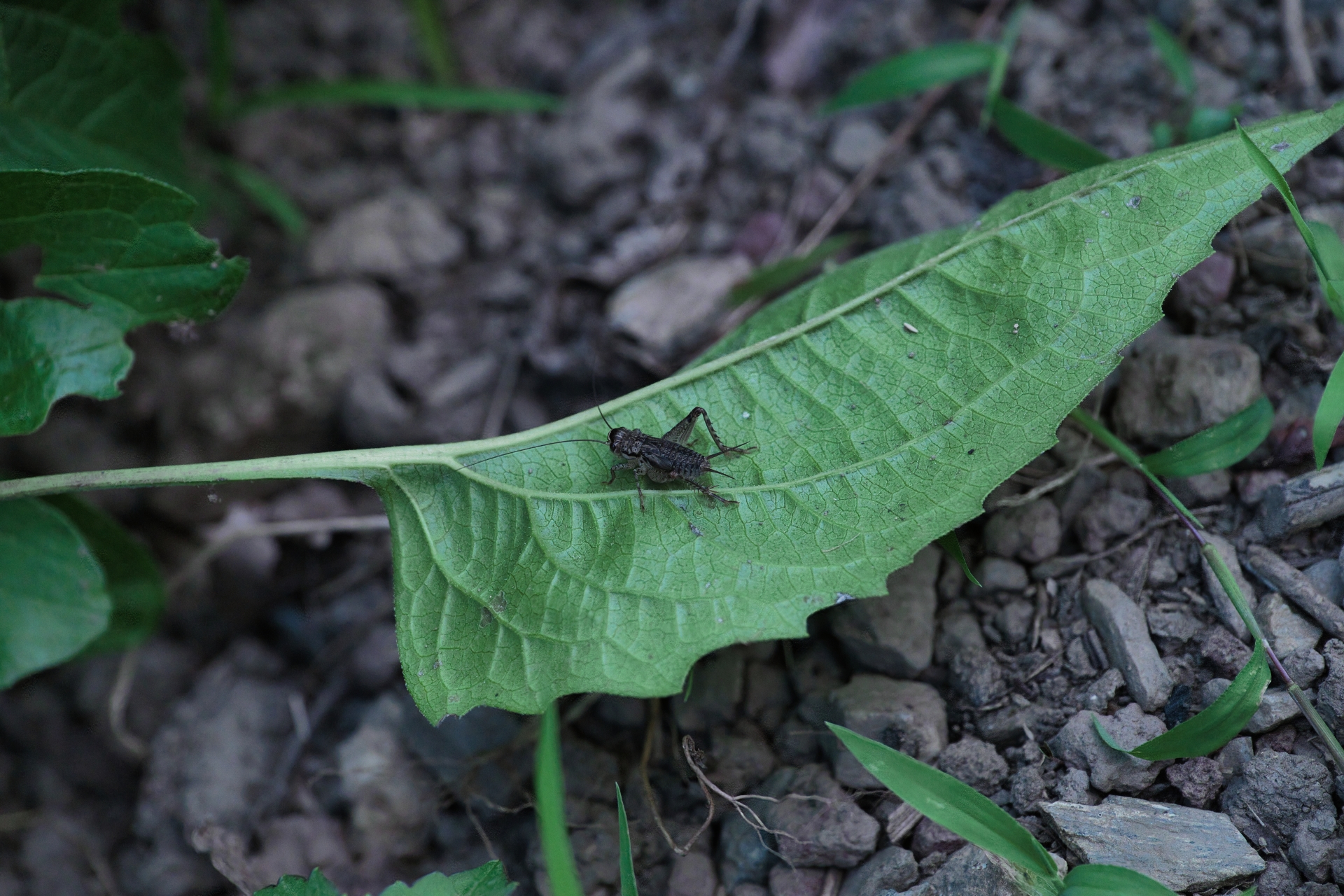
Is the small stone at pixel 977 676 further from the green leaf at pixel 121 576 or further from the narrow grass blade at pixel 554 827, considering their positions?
the green leaf at pixel 121 576

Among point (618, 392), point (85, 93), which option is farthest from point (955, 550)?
point (85, 93)

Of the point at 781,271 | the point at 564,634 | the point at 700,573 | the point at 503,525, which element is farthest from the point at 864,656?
the point at 781,271

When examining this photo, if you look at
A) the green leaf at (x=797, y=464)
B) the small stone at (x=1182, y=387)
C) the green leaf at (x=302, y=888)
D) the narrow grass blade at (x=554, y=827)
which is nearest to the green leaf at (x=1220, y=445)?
the small stone at (x=1182, y=387)

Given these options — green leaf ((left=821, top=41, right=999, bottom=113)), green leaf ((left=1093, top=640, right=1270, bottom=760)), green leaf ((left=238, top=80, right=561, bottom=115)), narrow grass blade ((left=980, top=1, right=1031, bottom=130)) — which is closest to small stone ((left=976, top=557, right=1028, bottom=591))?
green leaf ((left=1093, top=640, right=1270, bottom=760))

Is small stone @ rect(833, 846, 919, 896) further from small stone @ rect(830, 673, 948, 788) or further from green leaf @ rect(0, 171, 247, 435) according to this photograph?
green leaf @ rect(0, 171, 247, 435)

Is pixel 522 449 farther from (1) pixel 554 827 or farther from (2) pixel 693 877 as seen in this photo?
(2) pixel 693 877

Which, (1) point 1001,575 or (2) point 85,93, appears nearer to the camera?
(1) point 1001,575
